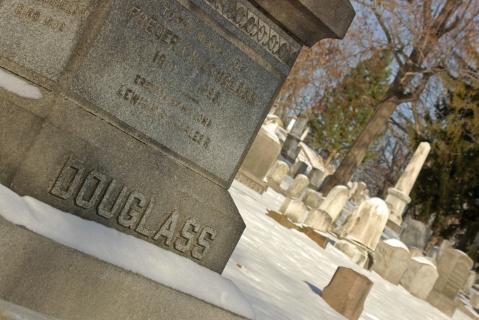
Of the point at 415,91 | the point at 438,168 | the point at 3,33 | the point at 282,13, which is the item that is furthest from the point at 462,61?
the point at 3,33

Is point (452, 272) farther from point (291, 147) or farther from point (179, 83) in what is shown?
point (291, 147)

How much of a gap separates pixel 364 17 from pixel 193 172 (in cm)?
1716

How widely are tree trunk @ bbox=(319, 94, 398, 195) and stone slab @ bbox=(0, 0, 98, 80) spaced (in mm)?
17580

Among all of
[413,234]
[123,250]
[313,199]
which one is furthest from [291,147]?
[123,250]

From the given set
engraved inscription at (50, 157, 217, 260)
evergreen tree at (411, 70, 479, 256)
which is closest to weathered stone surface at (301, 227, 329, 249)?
engraved inscription at (50, 157, 217, 260)

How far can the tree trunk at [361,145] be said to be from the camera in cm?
2029

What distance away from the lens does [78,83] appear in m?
3.13

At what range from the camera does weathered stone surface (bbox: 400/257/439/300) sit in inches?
548

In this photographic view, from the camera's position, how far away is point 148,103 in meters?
3.40

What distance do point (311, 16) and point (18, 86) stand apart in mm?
1774

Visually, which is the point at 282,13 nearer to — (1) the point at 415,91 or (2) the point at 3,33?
(2) the point at 3,33

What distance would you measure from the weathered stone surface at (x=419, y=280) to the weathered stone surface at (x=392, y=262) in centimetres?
41

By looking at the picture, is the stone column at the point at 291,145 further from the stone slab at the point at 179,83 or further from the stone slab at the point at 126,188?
the stone slab at the point at 126,188

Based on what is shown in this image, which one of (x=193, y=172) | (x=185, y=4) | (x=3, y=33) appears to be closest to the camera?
(x=3, y=33)
